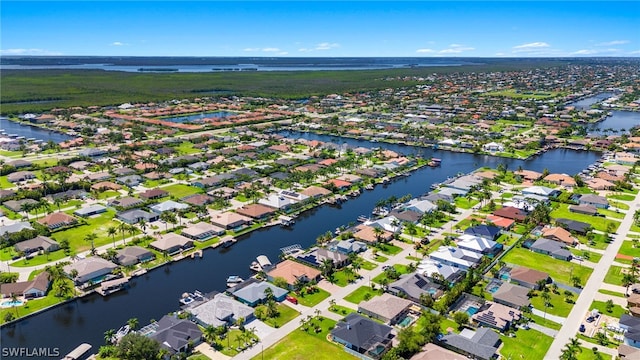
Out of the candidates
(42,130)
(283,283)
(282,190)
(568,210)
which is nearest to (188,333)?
(283,283)

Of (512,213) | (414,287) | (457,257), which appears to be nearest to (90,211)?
(414,287)

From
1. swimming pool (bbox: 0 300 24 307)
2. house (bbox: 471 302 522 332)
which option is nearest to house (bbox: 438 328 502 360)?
house (bbox: 471 302 522 332)

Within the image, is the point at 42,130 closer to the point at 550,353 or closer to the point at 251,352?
the point at 251,352

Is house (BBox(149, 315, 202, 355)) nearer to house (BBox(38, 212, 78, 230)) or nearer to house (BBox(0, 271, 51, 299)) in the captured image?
house (BBox(0, 271, 51, 299))

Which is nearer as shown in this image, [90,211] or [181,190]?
[90,211]

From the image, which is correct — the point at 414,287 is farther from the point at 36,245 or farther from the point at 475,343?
the point at 36,245
